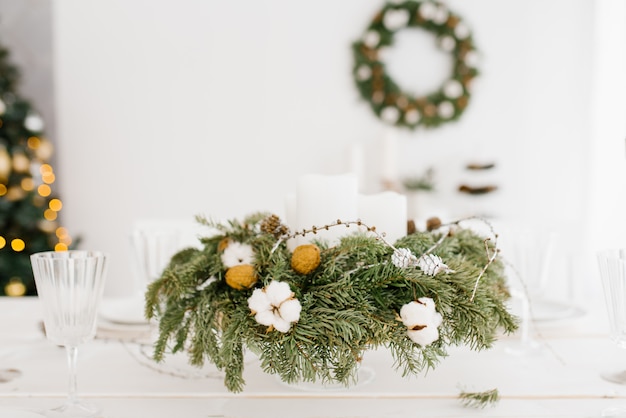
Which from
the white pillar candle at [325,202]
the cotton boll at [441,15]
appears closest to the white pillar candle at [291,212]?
the white pillar candle at [325,202]

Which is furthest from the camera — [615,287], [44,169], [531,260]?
[44,169]

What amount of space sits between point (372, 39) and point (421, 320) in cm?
265

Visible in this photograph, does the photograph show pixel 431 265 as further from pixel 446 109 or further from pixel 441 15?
pixel 441 15

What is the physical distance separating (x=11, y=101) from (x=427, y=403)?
281 centimetres

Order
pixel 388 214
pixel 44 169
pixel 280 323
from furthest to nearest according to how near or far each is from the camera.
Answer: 1. pixel 44 169
2. pixel 388 214
3. pixel 280 323

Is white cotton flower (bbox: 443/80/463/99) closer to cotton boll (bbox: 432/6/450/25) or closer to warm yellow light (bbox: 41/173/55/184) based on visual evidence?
cotton boll (bbox: 432/6/450/25)

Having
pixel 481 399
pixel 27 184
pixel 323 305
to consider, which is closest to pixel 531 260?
pixel 481 399

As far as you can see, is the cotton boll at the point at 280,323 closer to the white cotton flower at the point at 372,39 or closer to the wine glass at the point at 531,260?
the wine glass at the point at 531,260

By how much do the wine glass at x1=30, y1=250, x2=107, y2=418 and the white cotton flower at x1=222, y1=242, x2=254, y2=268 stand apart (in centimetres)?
19

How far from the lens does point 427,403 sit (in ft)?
2.73

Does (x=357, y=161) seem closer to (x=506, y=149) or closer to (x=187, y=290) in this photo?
Answer: (x=506, y=149)

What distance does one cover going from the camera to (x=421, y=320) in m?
0.72

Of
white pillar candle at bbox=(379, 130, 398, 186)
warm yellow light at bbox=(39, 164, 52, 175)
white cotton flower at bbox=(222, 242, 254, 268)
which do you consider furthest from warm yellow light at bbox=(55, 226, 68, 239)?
white cotton flower at bbox=(222, 242, 254, 268)

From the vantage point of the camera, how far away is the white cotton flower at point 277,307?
712 mm
